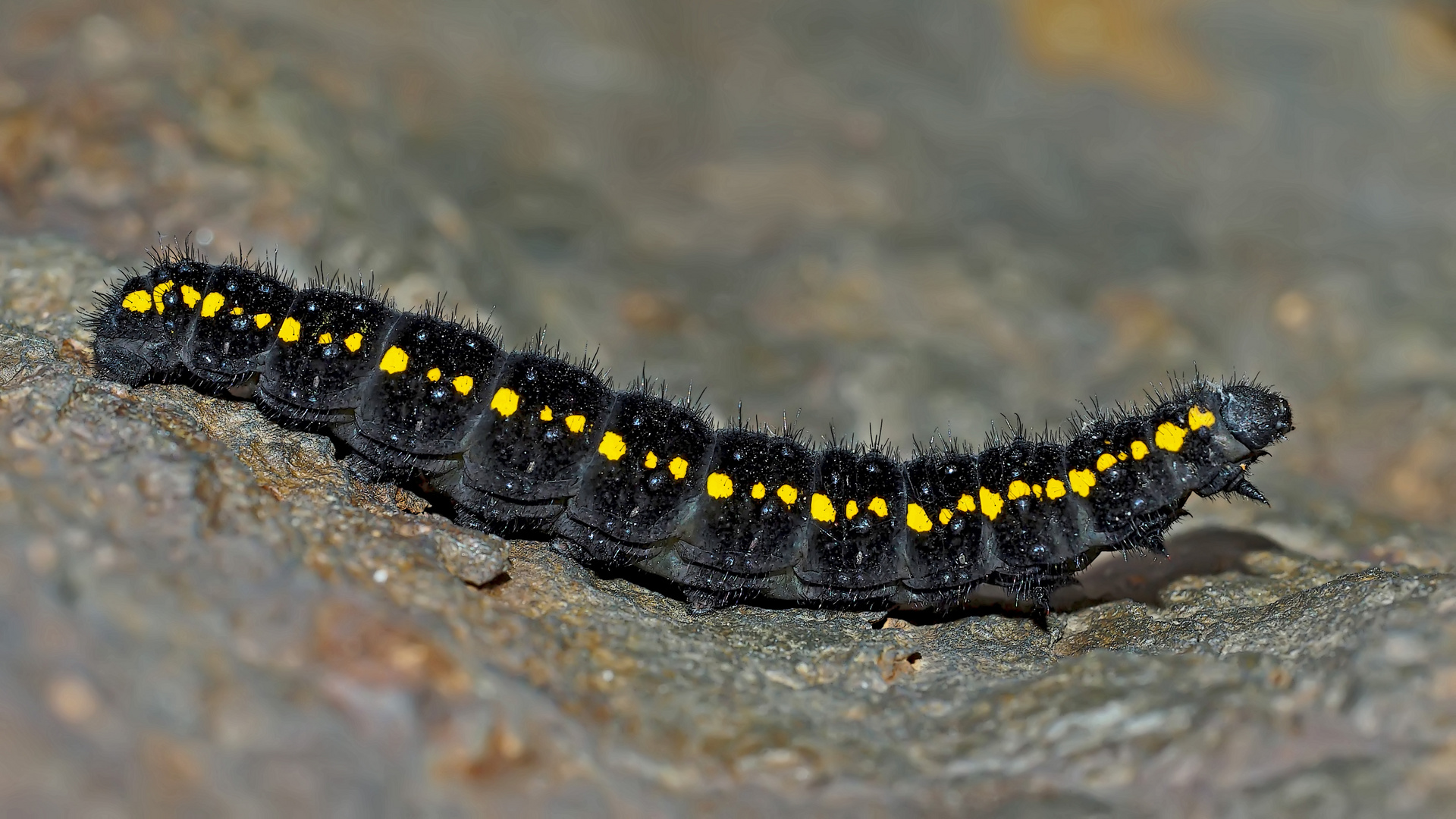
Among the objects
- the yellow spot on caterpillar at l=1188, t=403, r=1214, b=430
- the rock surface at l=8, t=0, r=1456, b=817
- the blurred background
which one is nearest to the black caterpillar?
the yellow spot on caterpillar at l=1188, t=403, r=1214, b=430

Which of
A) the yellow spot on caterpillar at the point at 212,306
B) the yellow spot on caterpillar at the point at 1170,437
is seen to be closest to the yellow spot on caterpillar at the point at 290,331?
the yellow spot on caterpillar at the point at 212,306

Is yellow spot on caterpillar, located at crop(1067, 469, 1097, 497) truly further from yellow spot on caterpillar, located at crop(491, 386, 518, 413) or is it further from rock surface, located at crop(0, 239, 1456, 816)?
yellow spot on caterpillar, located at crop(491, 386, 518, 413)

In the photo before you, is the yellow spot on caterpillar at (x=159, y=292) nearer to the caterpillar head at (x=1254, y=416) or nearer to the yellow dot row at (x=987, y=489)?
the yellow dot row at (x=987, y=489)

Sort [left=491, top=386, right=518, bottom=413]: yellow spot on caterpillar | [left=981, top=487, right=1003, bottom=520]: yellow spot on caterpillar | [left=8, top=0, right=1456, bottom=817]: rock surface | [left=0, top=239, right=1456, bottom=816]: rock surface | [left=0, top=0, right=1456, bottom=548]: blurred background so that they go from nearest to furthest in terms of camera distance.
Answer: [left=0, top=239, right=1456, bottom=816]: rock surface → [left=8, top=0, right=1456, bottom=817]: rock surface → [left=491, top=386, right=518, bottom=413]: yellow spot on caterpillar → [left=981, top=487, right=1003, bottom=520]: yellow spot on caterpillar → [left=0, top=0, right=1456, bottom=548]: blurred background

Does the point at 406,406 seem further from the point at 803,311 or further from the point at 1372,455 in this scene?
the point at 1372,455

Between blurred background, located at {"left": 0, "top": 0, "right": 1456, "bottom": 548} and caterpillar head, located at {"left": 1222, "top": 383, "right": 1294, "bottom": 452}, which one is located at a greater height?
blurred background, located at {"left": 0, "top": 0, "right": 1456, "bottom": 548}

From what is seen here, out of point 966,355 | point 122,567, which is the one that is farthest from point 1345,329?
point 122,567

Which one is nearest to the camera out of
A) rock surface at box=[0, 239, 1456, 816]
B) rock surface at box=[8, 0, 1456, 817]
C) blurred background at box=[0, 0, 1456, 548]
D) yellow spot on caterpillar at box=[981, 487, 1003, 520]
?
rock surface at box=[0, 239, 1456, 816]
